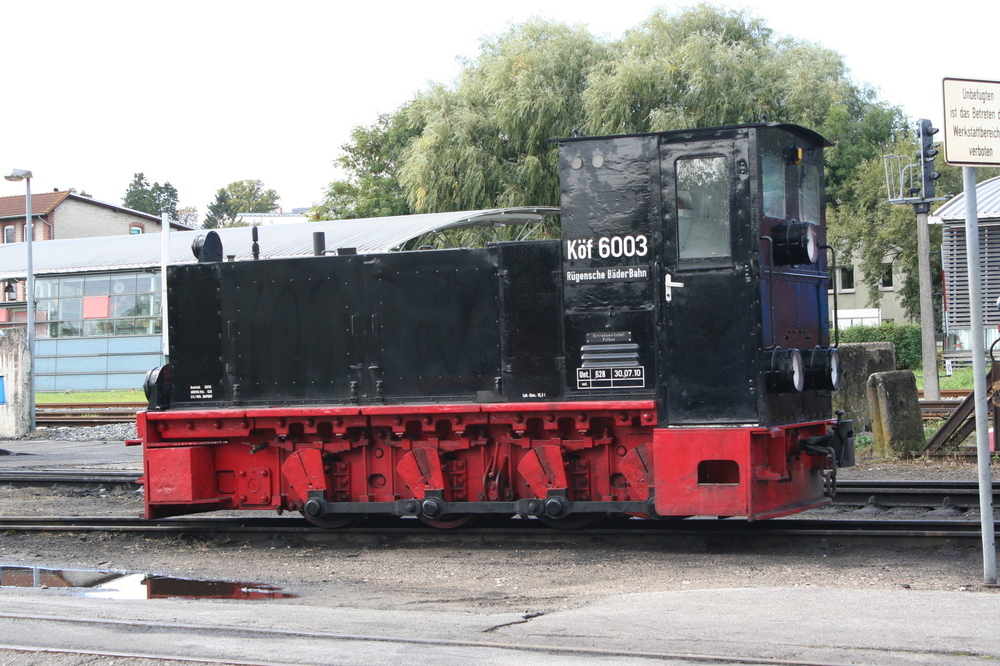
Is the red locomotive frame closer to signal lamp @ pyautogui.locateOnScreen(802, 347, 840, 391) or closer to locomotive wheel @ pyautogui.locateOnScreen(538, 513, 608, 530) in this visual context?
locomotive wheel @ pyautogui.locateOnScreen(538, 513, 608, 530)

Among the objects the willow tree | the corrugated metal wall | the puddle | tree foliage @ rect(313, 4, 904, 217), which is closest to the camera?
the puddle

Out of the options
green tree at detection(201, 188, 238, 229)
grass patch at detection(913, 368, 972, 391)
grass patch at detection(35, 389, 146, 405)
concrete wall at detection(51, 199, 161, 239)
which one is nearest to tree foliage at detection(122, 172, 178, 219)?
green tree at detection(201, 188, 238, 229)

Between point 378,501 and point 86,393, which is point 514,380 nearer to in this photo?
point 378,501

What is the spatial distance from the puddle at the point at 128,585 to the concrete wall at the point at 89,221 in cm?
5661

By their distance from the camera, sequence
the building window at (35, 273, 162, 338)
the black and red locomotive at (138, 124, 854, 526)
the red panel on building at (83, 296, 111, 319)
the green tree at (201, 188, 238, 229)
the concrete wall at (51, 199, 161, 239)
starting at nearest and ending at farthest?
the black and red locomotive at (138, 124, 854, 526)
the building window at (35, 273, 162, 338)
the red panel on building at (83, 296, 111, 319)
the concrete wall at (51, 199, 161, 239)
the green tree at (201, 188, 238, 229)

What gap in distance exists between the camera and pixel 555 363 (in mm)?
8055

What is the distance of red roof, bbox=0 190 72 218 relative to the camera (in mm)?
58500

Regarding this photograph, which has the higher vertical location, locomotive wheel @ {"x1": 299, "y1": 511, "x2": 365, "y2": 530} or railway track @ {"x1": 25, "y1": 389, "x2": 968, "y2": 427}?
railway track @ {"x1": 25, "y1": 389, "x2": 968, "y2": 427}

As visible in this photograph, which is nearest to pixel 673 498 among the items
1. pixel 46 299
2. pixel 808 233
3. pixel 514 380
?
pixel 514 380

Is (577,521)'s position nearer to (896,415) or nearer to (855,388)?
(896,415)

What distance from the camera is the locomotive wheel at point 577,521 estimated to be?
847 centimetres

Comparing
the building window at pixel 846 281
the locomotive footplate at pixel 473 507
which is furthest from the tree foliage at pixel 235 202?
the locomotive footplate at pixel 473 507

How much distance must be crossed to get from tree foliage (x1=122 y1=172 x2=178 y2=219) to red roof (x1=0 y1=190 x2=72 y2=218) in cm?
5978

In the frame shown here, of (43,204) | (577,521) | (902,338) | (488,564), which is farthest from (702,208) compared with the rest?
(43,204)
